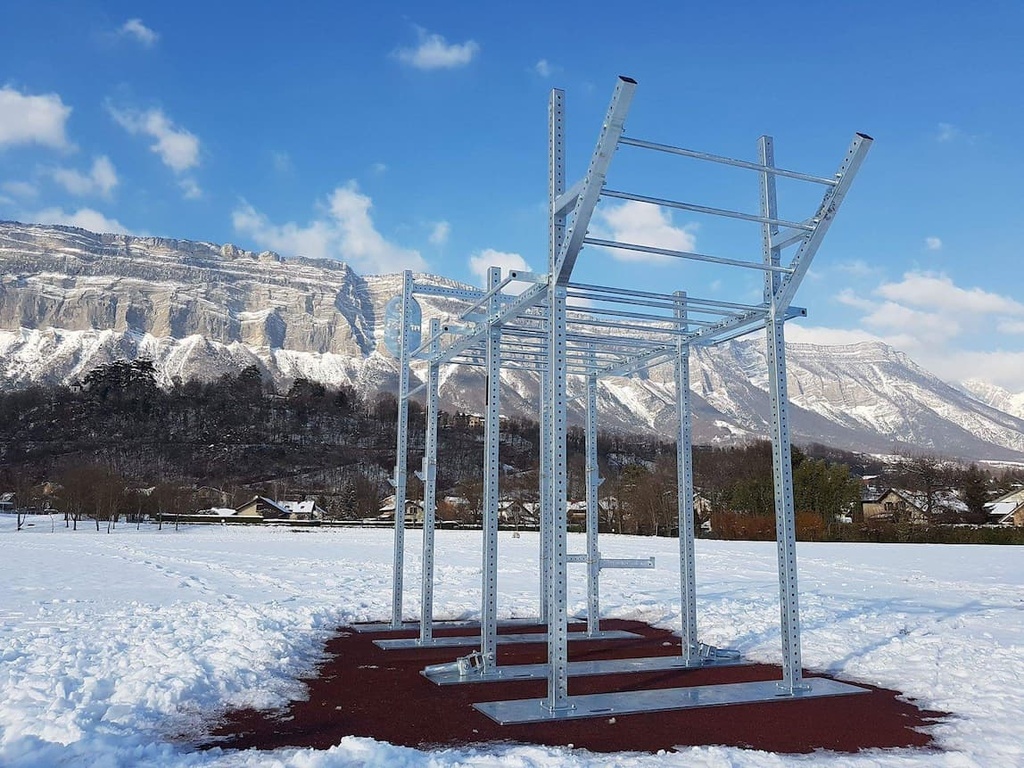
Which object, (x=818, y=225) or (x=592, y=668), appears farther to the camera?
(x=592, y=668)

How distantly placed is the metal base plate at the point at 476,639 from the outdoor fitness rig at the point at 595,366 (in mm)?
41

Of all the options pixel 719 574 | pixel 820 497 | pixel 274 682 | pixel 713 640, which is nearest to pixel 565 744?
pixel 274 682

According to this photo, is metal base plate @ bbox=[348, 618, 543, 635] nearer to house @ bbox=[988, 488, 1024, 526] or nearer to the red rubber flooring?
the red rubber flooring

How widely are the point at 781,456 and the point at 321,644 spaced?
20.0 ft

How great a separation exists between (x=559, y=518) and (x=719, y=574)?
52.3ft

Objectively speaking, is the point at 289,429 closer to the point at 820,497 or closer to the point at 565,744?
the point at 820,497

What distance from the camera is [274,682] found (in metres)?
7.62

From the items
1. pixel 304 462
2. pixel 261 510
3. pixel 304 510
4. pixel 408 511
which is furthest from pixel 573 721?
pixel 304 462

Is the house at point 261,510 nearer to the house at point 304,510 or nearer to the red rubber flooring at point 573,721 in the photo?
the house at point 304,510

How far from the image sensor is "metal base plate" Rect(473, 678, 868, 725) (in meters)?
6.45

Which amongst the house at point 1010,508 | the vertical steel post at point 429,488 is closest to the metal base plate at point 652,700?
the vertical steel post at point 429,488

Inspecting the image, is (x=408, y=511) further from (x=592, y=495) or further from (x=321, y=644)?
(x=321, y=644)

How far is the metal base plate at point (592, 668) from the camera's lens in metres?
8.03

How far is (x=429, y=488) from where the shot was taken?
36.5 ft
